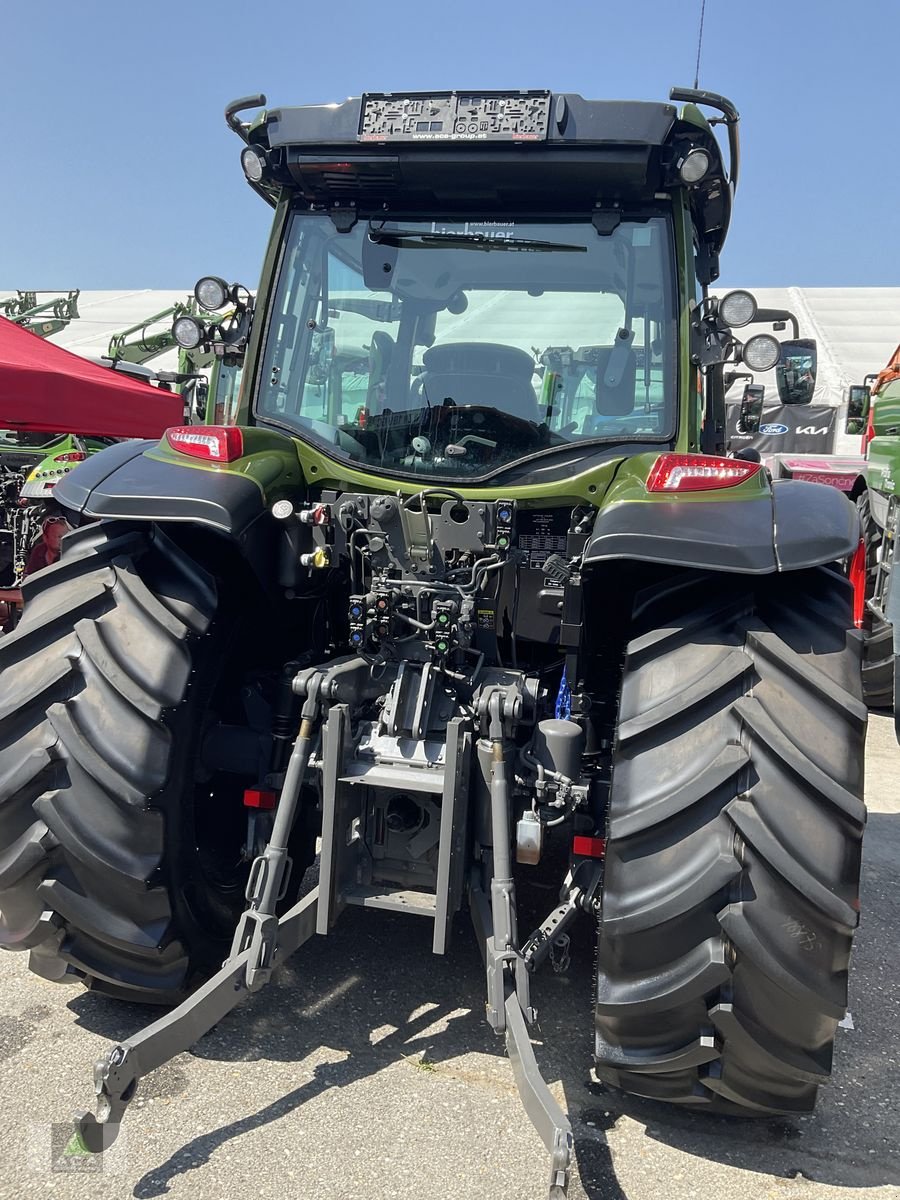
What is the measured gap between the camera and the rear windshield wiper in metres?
3.31

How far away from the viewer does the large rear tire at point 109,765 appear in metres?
2.61

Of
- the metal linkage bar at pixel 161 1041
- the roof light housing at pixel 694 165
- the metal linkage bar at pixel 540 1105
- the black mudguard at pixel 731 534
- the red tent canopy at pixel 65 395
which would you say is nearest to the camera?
the metal linkage bar at pixel 540 1105

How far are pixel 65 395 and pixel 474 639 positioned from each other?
5253 millimetres

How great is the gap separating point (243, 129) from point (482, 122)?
890 mm

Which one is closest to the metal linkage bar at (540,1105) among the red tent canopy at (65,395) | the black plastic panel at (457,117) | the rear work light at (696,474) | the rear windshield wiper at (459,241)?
the rear work light at (696,474)

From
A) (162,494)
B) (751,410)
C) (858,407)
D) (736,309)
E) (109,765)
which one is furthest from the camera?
(858,407)

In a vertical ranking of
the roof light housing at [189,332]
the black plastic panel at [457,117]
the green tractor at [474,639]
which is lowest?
the green tractor at [474,639]

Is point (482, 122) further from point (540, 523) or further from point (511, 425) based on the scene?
point (540, 523)

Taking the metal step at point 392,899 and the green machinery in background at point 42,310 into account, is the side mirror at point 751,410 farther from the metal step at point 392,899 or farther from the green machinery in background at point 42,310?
the green machinery in background at point 42,310

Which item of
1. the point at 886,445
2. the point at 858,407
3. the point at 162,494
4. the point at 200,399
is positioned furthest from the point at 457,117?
the point at 858,407

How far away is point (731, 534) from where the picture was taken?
2482 millimetres

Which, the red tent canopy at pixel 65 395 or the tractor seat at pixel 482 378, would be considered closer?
the tractor seat at pixel 482 378

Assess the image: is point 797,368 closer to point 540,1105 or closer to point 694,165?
point 694,165

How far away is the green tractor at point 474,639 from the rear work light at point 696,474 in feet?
0.03
